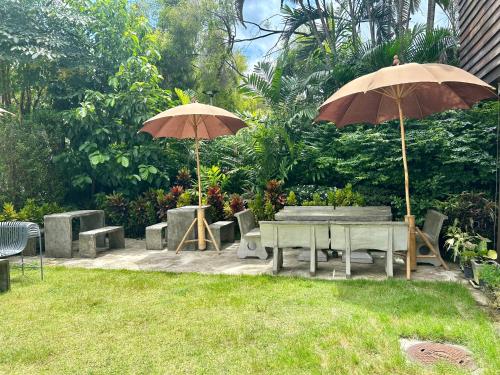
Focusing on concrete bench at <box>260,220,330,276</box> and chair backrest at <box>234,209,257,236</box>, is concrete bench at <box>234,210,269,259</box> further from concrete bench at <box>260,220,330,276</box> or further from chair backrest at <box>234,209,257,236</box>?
concrete bench at <box>260,220,330,276</box>

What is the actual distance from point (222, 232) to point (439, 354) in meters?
5.02

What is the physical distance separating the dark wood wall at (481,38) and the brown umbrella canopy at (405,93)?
1.60 meters

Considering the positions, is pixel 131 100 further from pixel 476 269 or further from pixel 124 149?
pixel 476 269

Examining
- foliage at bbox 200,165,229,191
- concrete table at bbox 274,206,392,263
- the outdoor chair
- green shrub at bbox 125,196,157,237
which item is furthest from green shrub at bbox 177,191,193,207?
the outdoor chair

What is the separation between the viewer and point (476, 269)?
175 inches

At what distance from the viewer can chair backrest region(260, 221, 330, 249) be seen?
5043 mm

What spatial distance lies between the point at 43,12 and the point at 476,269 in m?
10.5

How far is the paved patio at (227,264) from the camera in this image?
16.8ft

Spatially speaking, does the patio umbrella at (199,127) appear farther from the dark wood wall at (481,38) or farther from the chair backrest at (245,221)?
the dark wood wall at (481,38)

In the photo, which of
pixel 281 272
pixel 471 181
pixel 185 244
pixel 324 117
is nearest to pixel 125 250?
pixel 185 244

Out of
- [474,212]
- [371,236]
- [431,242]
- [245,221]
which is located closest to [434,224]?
[431,242]

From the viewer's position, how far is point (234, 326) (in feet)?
11.4

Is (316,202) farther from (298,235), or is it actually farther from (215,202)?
(298,235)

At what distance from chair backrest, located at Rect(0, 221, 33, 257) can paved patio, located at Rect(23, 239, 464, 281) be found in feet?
3.52
